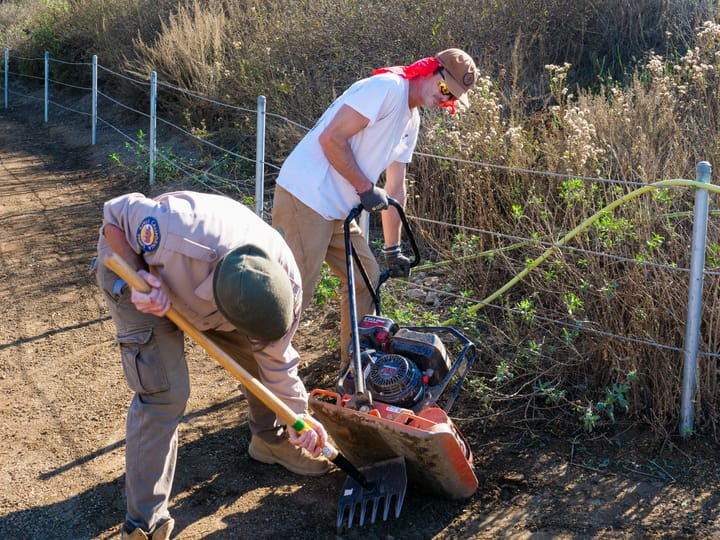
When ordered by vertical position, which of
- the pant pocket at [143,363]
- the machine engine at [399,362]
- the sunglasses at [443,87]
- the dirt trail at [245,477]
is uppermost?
the sunglasses at [443,87]

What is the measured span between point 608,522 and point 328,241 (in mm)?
2005

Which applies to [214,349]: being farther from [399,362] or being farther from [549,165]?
[549,165]

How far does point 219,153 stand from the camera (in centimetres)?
1044

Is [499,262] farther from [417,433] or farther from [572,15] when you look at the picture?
[572,15]

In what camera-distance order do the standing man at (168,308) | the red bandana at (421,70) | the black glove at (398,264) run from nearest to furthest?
the standing man at (168,308)
the red bandana at (421,70)
the black glove at (398,264)

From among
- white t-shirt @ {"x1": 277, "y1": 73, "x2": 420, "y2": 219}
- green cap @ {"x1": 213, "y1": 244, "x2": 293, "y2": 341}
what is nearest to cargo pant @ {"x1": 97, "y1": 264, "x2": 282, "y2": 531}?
green cap @ {"x1": 213, "y1": 244, "x2": 293, "y2": 341}

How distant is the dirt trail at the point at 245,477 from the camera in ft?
12.2

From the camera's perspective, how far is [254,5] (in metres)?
12.5

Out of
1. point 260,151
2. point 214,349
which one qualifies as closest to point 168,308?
point 214,349

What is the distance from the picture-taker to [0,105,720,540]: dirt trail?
147 inches

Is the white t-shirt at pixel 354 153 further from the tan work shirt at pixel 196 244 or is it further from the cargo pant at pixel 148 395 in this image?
the cargo pant at pixel 148 395

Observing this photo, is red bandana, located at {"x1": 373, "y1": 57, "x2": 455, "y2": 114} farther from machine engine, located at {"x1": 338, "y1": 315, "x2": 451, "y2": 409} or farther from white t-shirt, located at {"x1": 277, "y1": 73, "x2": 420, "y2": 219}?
machine engine, located at {"x1": 338, "y1": 315, "x2": 451, "y2": 409}

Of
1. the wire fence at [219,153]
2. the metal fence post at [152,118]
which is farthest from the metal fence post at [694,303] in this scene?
the metal fence post at [152,118]

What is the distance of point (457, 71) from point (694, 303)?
1.66m
